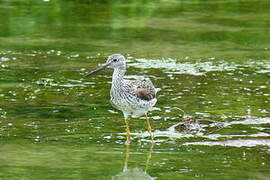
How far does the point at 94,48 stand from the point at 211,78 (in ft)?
13.0

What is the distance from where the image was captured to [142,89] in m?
11.8

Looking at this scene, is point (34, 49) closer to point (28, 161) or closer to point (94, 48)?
point (94, 48)

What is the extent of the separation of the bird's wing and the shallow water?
58cm

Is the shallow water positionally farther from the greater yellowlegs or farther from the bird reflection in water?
the greater yellowlegs

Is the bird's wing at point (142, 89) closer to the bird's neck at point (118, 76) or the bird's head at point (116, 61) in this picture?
the bird's neck at point (118, 76)

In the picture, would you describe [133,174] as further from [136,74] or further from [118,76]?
[136,74]

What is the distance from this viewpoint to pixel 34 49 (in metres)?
19.1

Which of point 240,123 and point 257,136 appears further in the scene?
point 240,123

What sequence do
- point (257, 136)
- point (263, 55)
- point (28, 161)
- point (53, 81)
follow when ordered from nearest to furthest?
point (28, 161) < point (257, 136) < point (53, 81) < point (263, 55)

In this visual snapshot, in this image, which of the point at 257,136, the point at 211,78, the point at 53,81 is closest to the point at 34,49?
the point at 53,81

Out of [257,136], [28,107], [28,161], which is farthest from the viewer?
[28,107]

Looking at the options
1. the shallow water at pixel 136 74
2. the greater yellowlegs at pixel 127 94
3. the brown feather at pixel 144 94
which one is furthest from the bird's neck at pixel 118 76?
the shallow water at pixel 136 74

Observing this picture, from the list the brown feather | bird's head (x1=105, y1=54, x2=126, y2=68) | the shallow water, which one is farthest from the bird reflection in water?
bird's head (x1=105, y1=54, x2=126, y2=68)

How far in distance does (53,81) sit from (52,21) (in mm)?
7293
